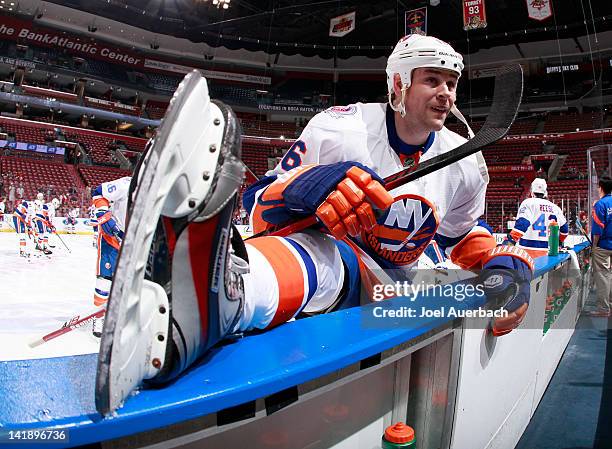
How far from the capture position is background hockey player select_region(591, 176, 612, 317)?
13.9 feet

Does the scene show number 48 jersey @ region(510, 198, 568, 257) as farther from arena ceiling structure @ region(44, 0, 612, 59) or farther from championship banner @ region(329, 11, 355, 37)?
arena ceiling structure @ region(44, 0, 612, 59)

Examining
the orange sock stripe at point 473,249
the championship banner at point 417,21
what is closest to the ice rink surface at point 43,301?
the orange sock stripe at point 473,249

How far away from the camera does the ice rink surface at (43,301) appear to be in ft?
8.12

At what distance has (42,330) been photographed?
284 centimetres

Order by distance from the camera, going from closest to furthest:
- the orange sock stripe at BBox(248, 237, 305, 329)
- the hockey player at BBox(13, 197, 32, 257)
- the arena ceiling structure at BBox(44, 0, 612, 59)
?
the orange sock stripe at BBox(248, 237, 305, 329)
the hockey player at BBox(13, 197, 32, 257)
the arena ceiling structure at BBox(44, 0, 612, 59)

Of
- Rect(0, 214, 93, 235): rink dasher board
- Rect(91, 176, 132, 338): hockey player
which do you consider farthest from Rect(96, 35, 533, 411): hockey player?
Rect(0, 214, 93, 235): rink dasher board

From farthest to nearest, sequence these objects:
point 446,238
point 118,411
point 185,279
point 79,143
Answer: point 79,143, point 446,238, point 185,279, point 118,411

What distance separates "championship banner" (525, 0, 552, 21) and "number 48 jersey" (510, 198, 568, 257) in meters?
6.85

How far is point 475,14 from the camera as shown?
10.0 metres

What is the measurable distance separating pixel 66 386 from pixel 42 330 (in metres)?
2.76

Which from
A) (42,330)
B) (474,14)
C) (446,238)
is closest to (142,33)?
(474,14)

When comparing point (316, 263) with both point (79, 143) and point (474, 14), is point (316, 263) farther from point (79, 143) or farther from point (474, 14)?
point (79, 143)

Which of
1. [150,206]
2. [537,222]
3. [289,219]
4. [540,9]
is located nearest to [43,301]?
[289,219]

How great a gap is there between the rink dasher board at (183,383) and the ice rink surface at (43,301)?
2019 millimetres
